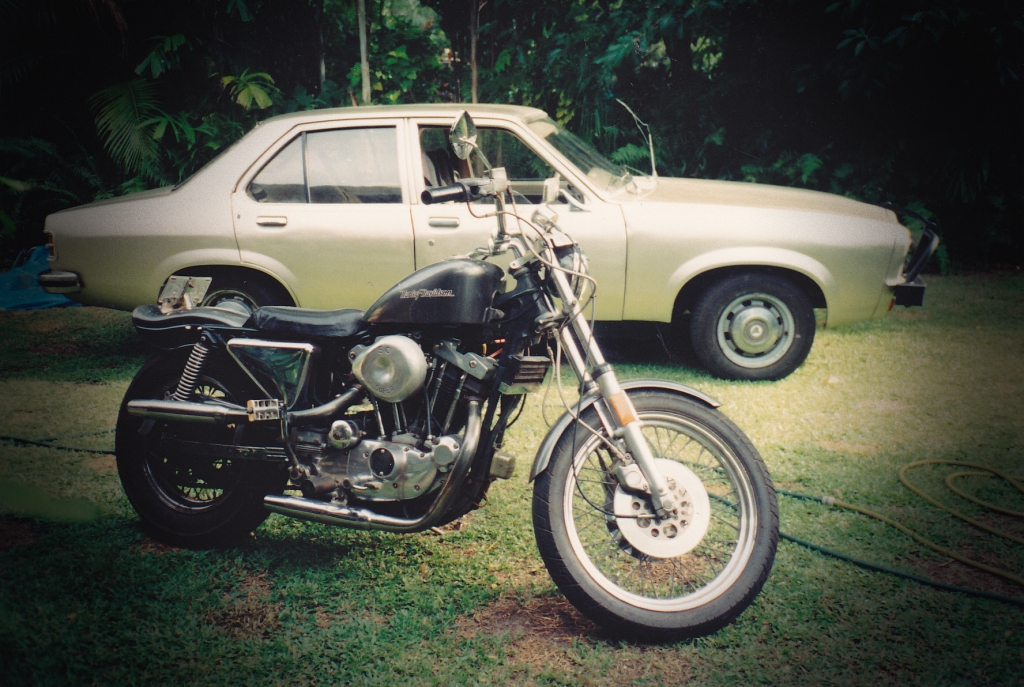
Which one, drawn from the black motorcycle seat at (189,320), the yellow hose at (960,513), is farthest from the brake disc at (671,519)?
the black motorcycle seat at (189,320)

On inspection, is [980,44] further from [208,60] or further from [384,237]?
[208,60]

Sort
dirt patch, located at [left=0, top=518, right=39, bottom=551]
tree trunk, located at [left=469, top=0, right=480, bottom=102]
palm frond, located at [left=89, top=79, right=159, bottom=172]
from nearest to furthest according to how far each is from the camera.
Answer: dirt patch, located at [left=0, top=518, right=39, bottom=551] < palm frond, located at [left=89, top=79, right=159, bottom=172] < tree trunk, located at [left=469, top=0, right=480, bottom=102]

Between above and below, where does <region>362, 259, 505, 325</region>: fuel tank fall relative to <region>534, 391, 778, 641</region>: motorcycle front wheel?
above

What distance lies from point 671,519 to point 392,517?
0.92m

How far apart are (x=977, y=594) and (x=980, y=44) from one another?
20.3 ft

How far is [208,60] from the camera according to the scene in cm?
771

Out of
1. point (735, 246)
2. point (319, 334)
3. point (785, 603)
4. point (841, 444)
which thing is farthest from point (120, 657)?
point (735, 246)

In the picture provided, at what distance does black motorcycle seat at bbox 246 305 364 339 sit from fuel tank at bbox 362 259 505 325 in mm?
164

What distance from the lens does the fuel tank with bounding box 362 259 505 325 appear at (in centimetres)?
247

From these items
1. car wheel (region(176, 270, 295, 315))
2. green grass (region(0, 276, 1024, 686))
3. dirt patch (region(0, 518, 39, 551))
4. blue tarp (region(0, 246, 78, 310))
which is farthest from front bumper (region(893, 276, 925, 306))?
blue tarp (region(0, 246, 78, 310))

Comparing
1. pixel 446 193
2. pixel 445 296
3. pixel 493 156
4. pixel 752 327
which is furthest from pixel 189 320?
pixel 752 327

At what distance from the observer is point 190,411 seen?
275cm

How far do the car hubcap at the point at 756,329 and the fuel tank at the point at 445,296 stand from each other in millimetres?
2736

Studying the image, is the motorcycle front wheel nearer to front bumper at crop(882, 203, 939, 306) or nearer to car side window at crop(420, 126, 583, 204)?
car side window at crop(420, 126, 583, 204)
